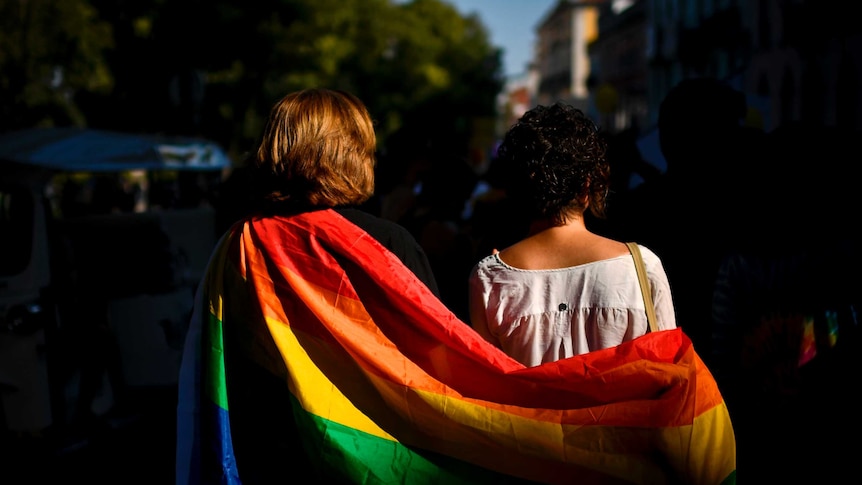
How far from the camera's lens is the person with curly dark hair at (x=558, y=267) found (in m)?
2.71

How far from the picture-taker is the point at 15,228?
6.18m

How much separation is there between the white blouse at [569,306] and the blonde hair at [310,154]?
0.49 metres

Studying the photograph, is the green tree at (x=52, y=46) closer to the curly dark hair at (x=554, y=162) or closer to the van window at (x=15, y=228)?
the van window at (x=15, y=228)

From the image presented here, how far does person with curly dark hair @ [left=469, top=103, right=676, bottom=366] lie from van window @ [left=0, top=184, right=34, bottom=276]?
404 centimetres

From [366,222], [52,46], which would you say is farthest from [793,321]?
[52,46]

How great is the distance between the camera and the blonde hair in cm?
285

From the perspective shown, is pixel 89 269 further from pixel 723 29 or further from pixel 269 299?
pixel 723 29

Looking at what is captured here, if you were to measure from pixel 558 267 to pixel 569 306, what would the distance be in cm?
11

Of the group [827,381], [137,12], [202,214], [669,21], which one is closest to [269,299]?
[827,381]

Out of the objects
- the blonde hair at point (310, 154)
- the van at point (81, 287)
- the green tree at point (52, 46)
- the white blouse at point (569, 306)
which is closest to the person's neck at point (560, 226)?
the white blouse at point (569, 306)

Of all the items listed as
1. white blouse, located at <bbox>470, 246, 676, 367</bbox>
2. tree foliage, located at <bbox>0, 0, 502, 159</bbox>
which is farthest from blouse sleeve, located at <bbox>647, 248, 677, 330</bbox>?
tree foliage, located at <bbox>0, 0, 502, 159</bbox>

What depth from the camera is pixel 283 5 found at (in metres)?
20.2

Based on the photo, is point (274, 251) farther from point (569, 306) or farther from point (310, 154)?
point (569, 306)

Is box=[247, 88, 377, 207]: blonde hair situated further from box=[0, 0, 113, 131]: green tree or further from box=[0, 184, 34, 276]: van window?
box=[0, 0, 113, 131]: green tree
